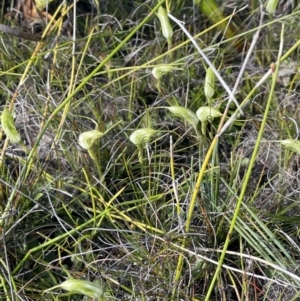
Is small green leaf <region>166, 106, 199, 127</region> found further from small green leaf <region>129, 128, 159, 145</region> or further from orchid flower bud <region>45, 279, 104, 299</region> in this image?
orchid flower bud <region>45, 279, 104, 299</region>

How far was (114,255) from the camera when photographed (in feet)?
2.96

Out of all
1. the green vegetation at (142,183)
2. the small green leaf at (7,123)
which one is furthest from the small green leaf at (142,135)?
the small green leaf at (7,123)

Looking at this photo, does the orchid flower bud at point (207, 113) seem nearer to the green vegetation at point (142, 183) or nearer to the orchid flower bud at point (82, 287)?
the green vegetation at point (142, 183)

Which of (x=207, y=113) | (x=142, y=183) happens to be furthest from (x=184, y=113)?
(x=142, y=183)

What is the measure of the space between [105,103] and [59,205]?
228mm

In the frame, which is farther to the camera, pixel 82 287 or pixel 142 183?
pixel 142 183

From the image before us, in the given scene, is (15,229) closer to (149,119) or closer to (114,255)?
(114,255)

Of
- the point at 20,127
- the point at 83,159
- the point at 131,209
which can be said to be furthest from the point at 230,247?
the point at 20,127

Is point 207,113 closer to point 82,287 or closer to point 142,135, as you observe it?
point 142,135

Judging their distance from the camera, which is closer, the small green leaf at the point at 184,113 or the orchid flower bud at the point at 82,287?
the orchid flower bud at the point at 82,287

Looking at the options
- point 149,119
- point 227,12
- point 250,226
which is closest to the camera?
point 250,226

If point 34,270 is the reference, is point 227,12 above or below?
above

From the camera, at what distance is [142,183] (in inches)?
37.2

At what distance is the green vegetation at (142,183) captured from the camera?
0.81 meters
